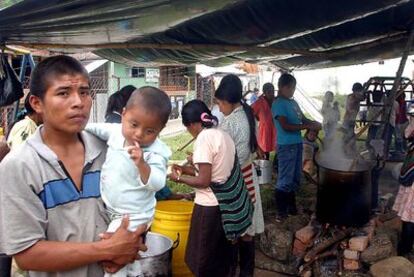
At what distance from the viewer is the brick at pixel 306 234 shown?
4.59 m

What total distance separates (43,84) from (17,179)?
1.13ft

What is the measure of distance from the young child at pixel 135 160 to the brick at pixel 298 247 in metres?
3.20


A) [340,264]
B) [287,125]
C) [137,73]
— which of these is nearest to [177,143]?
[137,73]

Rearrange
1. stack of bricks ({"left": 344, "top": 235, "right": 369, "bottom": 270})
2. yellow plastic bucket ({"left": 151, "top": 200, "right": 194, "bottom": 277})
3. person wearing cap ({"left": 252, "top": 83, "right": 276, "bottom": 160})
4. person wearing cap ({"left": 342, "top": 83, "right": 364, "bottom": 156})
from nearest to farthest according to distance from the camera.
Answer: yellow plastic bucket ({"left": 151, "top": 200, "right": 194, "bottom": 277}) < stack of bricks ({"left": 344, "top": 235, "right": 369, "bottom": 270}) < person wearing cap ({"left": 342, "top": 83, "right": 364, "bottom": 156}) < person wearing cap ({"left": 252, "top": 83, "right": 276, "bottom": 160})

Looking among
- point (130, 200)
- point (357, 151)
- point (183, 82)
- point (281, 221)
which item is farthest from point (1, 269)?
point (183, 82)

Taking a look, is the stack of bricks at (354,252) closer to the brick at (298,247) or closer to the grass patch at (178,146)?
the brick at (298,247)

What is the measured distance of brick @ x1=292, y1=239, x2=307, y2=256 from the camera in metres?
4.60

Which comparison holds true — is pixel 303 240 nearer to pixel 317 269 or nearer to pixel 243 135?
pixel 317 269

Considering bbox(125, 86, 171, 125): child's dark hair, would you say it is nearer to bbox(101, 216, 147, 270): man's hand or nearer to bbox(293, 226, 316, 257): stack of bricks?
bbox(101, 216, 147, 270): man's hand

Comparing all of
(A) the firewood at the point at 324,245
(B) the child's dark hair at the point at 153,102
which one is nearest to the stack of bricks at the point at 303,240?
(A) the firewood at the point at 324,245

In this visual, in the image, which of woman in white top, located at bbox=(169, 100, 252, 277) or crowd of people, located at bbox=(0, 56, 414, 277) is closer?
crowd of people, located at bbox=(0, 56, 414, 277)

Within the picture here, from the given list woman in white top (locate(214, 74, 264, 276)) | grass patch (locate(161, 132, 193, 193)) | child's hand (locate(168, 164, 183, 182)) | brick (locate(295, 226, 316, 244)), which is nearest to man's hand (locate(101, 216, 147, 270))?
child's hand (locate(168, 164, 183, 182))

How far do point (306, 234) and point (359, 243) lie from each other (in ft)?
2.03

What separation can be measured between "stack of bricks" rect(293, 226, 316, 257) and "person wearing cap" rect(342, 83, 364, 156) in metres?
1.13
